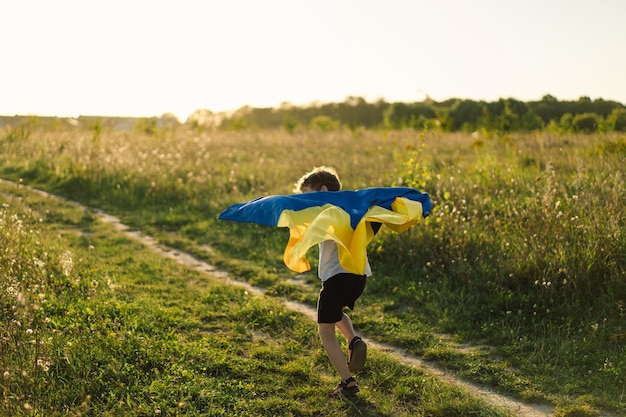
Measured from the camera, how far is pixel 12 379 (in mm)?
4707

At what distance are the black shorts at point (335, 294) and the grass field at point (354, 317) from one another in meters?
0.71

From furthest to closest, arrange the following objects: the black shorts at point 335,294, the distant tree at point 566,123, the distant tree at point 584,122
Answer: the distant tree at point 566,123 → the distant tree at point 584,122 → the black shorts at point 335,294

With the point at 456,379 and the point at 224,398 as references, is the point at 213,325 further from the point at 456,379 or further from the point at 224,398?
the point at 456,379

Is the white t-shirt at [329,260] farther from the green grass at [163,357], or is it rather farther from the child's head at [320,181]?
the green grass at [163,357]

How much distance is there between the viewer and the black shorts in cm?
495

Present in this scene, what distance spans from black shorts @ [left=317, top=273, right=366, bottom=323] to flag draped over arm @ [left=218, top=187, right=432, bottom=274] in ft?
0.74

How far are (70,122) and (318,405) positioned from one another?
27.0 m

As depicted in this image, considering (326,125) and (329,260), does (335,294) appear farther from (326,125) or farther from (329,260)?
(326,125)

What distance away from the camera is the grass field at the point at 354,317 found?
505 cm

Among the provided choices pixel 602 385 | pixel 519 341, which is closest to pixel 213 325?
pixel 519 341

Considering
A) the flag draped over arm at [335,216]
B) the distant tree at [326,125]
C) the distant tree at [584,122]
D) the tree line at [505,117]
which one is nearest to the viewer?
the flag draped over arm at [335,216]

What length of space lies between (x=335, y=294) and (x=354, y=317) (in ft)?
8.00

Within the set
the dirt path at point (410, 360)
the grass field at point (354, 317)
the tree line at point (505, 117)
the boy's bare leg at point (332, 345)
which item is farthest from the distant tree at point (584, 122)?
the boy's bare leg at point (332, 345)

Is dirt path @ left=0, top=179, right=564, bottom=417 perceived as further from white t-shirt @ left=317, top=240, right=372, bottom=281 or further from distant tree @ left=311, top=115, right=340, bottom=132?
distant tree @ left=311, top=115, right=340, bottom=132
